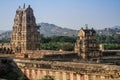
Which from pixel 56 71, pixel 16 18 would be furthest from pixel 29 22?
pixel 56 71

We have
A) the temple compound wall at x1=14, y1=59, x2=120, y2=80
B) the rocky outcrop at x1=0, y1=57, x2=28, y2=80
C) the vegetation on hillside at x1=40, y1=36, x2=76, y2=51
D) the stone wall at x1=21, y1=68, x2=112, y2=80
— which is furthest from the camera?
the vegetation on hillside at x1=40, y1=36, x2=76, y2=51

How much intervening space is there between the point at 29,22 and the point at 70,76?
33.4m

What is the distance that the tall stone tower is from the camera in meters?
64.9

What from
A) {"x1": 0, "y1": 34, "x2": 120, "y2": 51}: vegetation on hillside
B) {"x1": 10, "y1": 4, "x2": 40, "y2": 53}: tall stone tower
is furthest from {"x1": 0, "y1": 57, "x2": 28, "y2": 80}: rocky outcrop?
{"x1": 0, "y1": 34, "x2": 120, "y2": 51}: vegetation on hillside

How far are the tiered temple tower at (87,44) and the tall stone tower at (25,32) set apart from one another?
14350 millimetres

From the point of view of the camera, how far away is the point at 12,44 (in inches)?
2667

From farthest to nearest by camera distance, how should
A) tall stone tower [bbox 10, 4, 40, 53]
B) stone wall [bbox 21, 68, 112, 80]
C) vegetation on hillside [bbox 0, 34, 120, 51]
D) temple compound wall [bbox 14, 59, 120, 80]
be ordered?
vegetation on hillside [bbox 0, 34, 120, 51] < tall stone tower [bbox 10, 4, 40, 53] < stone wall [bbox 21, 68, 112, 80] < temple compound wall [bbox 14, 59, 120, 80]

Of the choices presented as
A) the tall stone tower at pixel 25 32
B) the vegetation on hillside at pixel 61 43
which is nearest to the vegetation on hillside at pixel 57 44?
the vegetation on hillside at pixel 61 43

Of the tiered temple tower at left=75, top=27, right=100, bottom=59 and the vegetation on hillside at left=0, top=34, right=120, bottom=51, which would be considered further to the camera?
the vegetation on hillside at left=0, top=34, right=120, bottom=51

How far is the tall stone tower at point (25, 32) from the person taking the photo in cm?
6488

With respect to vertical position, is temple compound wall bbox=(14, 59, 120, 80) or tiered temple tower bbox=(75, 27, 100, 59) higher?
tiered temple tower bbox=(75, 27, 100, 59)

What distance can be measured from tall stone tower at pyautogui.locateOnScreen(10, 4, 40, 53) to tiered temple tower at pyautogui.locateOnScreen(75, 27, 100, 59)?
14350 mm

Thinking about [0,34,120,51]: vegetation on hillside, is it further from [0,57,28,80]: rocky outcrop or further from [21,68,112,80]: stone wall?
[21,68,112,80]: stone wall

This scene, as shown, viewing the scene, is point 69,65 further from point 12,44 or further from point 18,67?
point 12,44
